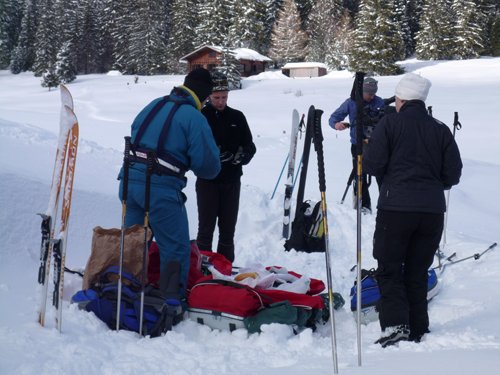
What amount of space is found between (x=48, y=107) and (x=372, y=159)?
96.9 ft

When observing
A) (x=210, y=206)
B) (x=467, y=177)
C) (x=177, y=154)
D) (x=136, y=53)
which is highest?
(x=136, y=53)

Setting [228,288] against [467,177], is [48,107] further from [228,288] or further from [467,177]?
[228,288]

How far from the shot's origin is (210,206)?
203 inches

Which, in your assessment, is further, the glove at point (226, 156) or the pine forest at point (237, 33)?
the pine forest at point (237, 33)

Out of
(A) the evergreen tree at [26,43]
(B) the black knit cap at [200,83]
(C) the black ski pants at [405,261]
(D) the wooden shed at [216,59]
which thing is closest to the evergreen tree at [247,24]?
(D) the wooden shed at [216,59]

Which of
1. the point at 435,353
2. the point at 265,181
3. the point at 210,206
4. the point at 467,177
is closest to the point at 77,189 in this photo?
the point at 210,206

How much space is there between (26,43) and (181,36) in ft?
69.7

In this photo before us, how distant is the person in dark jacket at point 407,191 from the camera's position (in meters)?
3.37

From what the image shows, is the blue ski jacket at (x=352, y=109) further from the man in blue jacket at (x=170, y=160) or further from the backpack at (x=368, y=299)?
the man in blue jacket at (x=170, y=160)

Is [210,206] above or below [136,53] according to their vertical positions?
below

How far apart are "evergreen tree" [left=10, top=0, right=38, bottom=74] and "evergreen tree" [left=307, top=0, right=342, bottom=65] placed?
32.3 m

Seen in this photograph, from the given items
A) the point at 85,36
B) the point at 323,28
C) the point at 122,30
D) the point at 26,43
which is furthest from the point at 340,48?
the point at 26,43

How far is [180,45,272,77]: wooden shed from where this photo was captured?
48.3m

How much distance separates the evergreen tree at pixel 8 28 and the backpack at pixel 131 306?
67.8 m
